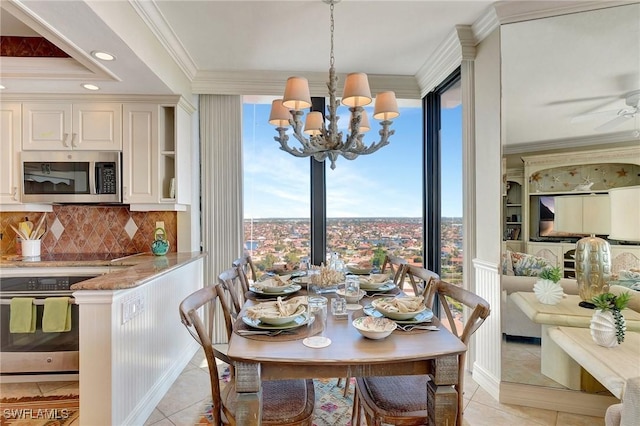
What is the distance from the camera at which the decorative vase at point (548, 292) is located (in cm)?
226

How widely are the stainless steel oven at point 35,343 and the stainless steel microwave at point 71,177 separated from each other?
77 centimetres

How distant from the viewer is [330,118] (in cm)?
225

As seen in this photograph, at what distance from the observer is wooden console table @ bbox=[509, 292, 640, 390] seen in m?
2.21

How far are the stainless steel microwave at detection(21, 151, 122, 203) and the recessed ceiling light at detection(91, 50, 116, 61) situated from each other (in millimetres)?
957

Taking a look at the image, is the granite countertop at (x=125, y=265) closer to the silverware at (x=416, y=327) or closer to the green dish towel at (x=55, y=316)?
the green dish towel at (x=55, y=316)

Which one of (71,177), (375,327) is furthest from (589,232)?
(71,177)

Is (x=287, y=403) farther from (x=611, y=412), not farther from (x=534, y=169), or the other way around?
(x=534, y=169)

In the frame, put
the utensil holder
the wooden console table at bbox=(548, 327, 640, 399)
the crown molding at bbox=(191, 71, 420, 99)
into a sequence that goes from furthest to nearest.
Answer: the crown molding at bbox=(191, 71, 420, 99)
the utensil holder
the wooden console table at bbox=(548, 327, 640, 399)

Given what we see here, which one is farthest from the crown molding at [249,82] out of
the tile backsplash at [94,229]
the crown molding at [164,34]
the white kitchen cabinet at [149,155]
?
the tile backsplash at [94,229]

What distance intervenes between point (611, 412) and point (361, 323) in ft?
3.47

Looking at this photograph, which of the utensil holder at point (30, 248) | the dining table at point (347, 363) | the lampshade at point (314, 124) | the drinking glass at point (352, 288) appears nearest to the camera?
the dining table at point (347, 363)

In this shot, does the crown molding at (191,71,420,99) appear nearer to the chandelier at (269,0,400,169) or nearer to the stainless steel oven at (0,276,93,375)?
the chandelier at (269,0,400,169)

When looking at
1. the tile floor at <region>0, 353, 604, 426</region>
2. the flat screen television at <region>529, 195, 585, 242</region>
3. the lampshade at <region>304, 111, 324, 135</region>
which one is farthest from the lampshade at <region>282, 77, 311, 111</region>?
the tile floor at <region>0, 353, 604, 426</region>

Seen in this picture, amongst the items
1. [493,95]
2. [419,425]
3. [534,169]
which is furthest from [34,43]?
[534,169]
